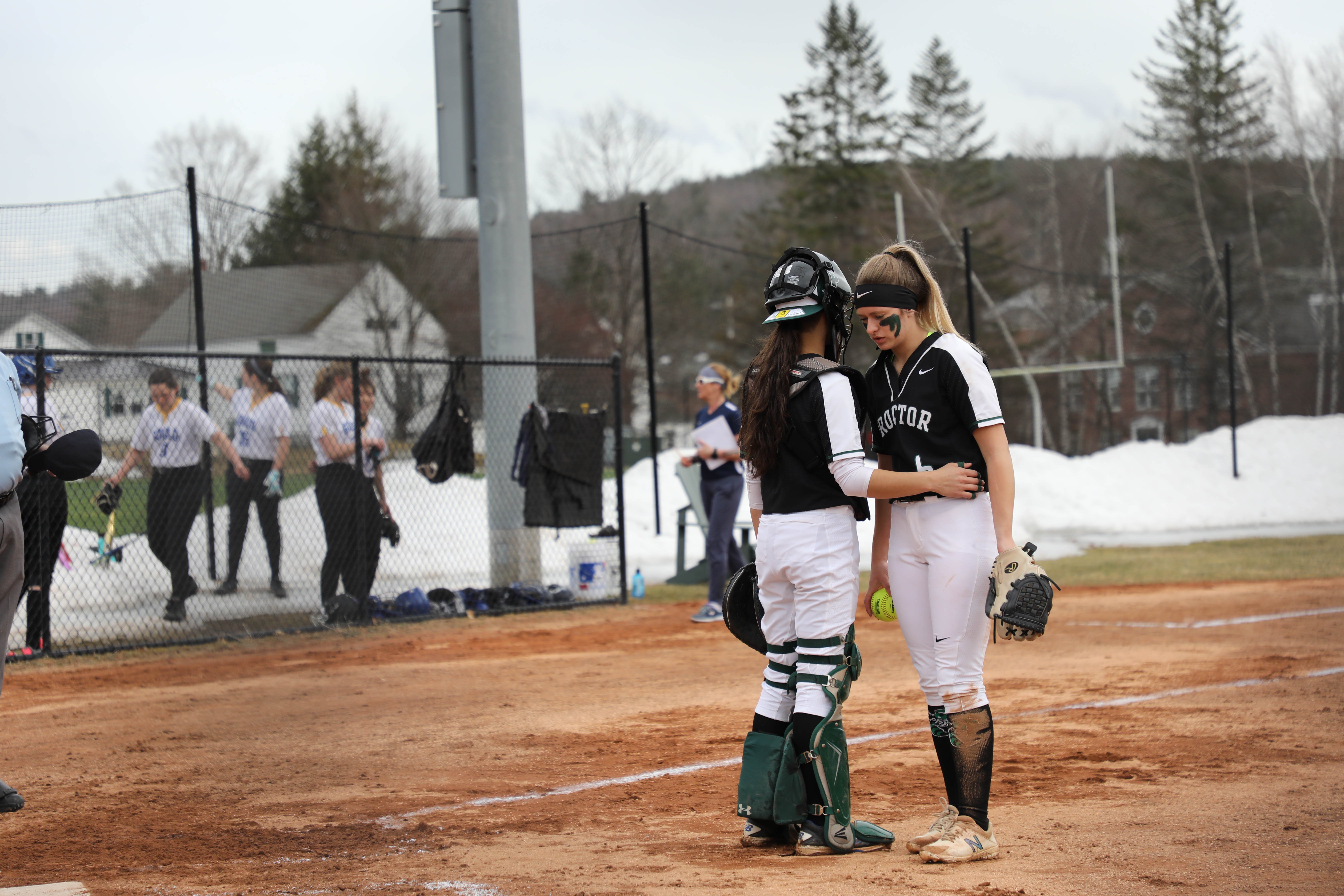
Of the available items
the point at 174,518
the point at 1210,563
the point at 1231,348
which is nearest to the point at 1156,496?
the point at 1231,348

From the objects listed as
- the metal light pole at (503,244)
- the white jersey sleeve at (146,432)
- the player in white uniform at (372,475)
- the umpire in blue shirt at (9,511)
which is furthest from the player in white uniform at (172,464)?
the umpire in blue shirt at (9,511)

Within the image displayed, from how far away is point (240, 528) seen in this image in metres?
11.1

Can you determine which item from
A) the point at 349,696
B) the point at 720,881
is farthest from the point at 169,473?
the point at 720,881

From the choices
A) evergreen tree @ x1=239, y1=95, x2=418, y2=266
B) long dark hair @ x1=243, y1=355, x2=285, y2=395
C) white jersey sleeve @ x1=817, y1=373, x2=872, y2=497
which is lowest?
white jersey sleeve @ x1=817, y1=373, x2=872, y2=497

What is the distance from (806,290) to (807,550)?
904 millimetres

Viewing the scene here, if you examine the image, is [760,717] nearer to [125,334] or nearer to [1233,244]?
[125,334]

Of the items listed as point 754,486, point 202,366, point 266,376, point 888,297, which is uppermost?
point 202,366

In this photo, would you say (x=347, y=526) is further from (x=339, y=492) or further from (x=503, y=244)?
(x=503, y=244)

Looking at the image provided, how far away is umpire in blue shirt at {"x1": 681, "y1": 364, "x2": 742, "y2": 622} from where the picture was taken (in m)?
9.61

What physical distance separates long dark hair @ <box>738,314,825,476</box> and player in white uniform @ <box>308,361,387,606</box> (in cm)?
652

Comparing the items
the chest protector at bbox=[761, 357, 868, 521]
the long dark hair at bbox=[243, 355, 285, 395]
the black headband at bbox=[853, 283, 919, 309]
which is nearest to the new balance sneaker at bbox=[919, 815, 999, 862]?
the chest protector at bbox=[761, 357, 868, 521]

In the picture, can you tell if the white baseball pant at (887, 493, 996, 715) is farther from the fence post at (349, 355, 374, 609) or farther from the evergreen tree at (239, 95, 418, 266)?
the evergreen tree at (239, 95, 418, 266)

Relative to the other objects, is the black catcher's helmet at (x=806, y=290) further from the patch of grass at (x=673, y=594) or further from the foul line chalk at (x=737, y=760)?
the patch of grass at (x=673, y=594)

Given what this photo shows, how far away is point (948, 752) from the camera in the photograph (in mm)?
3859
